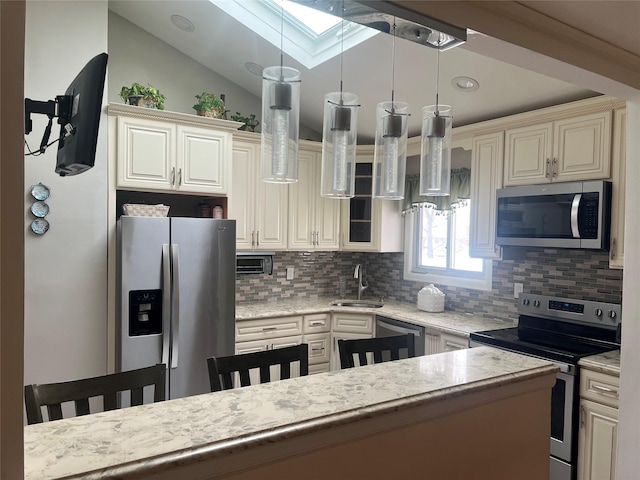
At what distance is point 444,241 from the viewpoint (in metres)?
4.20

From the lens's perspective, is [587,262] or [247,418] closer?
[247,418]

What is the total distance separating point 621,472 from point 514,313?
170 centimetres

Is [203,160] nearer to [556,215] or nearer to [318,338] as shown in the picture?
[318,338]

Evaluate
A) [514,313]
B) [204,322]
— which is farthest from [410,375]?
[514,313]

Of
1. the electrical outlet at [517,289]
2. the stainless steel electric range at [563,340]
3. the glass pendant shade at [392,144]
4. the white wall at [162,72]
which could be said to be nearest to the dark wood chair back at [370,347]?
the glass pendant shade at [392,144]

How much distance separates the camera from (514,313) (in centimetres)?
350

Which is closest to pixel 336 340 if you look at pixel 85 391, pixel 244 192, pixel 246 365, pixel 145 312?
pixel 244 192

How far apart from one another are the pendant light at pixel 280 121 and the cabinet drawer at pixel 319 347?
278 centimetres

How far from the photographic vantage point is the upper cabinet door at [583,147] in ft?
8.73

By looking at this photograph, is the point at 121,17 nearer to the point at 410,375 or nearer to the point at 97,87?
the point at 97,87

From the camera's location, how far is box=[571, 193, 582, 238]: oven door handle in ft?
8.80

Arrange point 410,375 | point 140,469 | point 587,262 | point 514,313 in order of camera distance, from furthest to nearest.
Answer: point 514,313
point 587,262
point 410,375
point 140,469

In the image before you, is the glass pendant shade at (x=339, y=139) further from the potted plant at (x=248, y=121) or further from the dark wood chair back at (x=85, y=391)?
the potted plant at (x=248, y=121)

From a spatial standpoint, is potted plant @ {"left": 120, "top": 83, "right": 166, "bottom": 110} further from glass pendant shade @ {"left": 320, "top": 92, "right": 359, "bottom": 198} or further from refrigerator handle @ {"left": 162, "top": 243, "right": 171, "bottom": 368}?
glass pendant shade @ {"left": 320, "top": 92, "right": 359, "bottom": 198}
